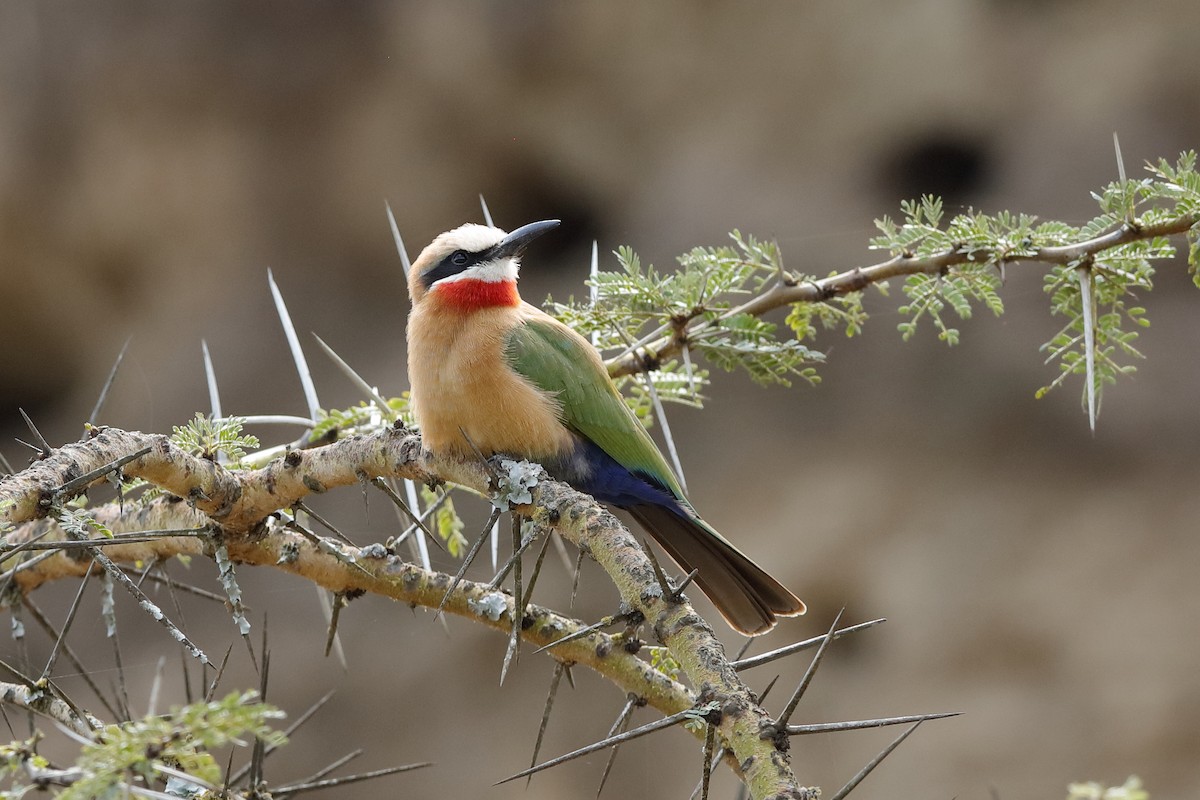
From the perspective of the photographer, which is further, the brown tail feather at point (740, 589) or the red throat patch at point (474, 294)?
the red throat patch at point (474, 294)

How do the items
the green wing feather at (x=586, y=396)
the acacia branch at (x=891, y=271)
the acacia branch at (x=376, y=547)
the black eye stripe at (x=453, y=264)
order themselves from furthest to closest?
the black eye stripe at (x=453, y=264), the green wing feather at (x=586, y=396), the acacia branch at (x=891, y=271), the acacia branch at (x=376, y=547)

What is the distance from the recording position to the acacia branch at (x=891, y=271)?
5.90 feet

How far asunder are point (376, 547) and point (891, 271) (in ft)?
3.48

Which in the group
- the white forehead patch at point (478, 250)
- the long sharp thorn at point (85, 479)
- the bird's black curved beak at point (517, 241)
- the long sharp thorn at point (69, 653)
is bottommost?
the long sharp thorn at point (69, 653)

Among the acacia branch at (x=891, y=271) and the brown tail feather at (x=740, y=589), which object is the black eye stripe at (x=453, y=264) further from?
the brown tail feather at (x=740, y=589)

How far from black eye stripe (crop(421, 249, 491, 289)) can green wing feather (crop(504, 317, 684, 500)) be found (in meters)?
0.31

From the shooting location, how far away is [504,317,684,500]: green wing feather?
2316mm

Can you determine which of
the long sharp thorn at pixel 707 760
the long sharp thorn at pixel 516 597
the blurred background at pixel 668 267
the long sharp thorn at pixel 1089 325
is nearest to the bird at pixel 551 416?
the long sharp thorn at pixel 516 597

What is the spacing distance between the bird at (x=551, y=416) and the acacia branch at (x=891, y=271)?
164 millimetres

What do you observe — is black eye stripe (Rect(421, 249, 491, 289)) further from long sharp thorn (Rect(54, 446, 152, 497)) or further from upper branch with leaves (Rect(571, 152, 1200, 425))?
long sharp thorn (Rect(54, 446, 152, 497))

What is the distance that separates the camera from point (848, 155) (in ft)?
19.9

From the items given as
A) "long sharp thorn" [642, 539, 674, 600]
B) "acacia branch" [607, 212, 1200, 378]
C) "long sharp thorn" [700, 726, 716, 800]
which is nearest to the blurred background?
"acacia branch" [607, 212, 1200, 378]

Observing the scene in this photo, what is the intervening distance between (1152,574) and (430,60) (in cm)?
474

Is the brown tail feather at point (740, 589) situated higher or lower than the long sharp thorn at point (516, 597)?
higher
